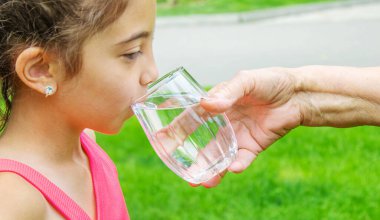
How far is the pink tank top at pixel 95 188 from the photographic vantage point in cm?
238

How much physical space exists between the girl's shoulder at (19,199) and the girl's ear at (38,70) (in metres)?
0.27

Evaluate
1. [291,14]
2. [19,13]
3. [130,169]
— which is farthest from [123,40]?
[291,14]

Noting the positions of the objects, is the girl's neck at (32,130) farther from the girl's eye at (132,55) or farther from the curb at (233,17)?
the curb at (233,17)

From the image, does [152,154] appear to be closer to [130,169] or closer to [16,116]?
[130,169]

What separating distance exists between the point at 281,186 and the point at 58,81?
8.19 feet

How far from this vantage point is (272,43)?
938cm

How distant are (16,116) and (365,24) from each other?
8.26 meters

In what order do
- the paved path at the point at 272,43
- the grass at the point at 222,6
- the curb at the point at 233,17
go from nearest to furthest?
the paved path at the point at 272,43, the curb at the point at 233,17, the grass at the point at 222,6

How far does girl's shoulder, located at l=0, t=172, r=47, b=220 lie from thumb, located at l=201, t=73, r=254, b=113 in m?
0.56

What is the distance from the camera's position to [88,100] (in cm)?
244

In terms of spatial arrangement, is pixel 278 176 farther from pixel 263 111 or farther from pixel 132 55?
pixel 132 55

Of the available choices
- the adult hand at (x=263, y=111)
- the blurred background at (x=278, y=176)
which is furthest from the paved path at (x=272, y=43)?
the adult hand at (x=263, y=111)

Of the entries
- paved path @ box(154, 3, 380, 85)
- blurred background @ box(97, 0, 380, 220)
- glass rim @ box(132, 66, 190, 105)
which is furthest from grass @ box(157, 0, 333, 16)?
glass rim @ box(132, 66, 190, 105)

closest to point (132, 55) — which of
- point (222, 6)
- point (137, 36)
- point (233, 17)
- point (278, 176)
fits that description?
point (137, 36)
